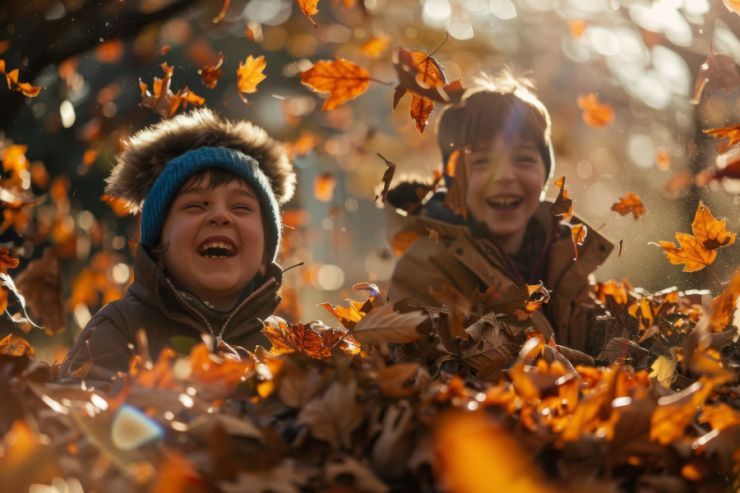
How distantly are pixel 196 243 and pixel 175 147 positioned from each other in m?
0.57

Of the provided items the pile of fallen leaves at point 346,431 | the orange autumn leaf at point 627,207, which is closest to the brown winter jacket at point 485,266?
the orange autumn leaf at point 627,207

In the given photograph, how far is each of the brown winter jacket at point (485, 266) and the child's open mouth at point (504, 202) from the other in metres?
0.19

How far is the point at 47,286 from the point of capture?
4.82 metres

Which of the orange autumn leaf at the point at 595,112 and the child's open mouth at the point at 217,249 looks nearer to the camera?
the child's open mouth at the point at 217,249

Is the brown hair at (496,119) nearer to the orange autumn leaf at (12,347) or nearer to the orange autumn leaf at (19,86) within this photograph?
the orange autumn leaf at (19,86)

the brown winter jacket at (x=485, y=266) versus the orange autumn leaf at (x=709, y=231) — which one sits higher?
the orange autumn leaf at (x=709, y=231)

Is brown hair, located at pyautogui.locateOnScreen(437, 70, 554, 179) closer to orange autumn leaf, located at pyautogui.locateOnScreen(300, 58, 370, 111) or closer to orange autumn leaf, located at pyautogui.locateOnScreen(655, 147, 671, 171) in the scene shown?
orange autumn leaf, located at pyautogui.locateOnScreen(300, 58, 370, 111)

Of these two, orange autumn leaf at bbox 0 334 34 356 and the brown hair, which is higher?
orange autumn leaf at bbox 0 334 34 356

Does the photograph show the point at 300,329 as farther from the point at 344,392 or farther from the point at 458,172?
the point at 344,392

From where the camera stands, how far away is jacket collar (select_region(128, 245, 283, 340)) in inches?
118

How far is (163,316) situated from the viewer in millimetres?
3066

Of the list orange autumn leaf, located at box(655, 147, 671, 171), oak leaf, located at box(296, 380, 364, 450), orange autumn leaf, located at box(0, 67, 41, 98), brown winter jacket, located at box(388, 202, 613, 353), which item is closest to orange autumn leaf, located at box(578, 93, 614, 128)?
orange autumn leaf, located at box(655, 147, 671, 171)

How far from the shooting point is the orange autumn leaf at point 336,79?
2.18m

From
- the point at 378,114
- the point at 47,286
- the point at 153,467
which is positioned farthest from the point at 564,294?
the point at 378,114
